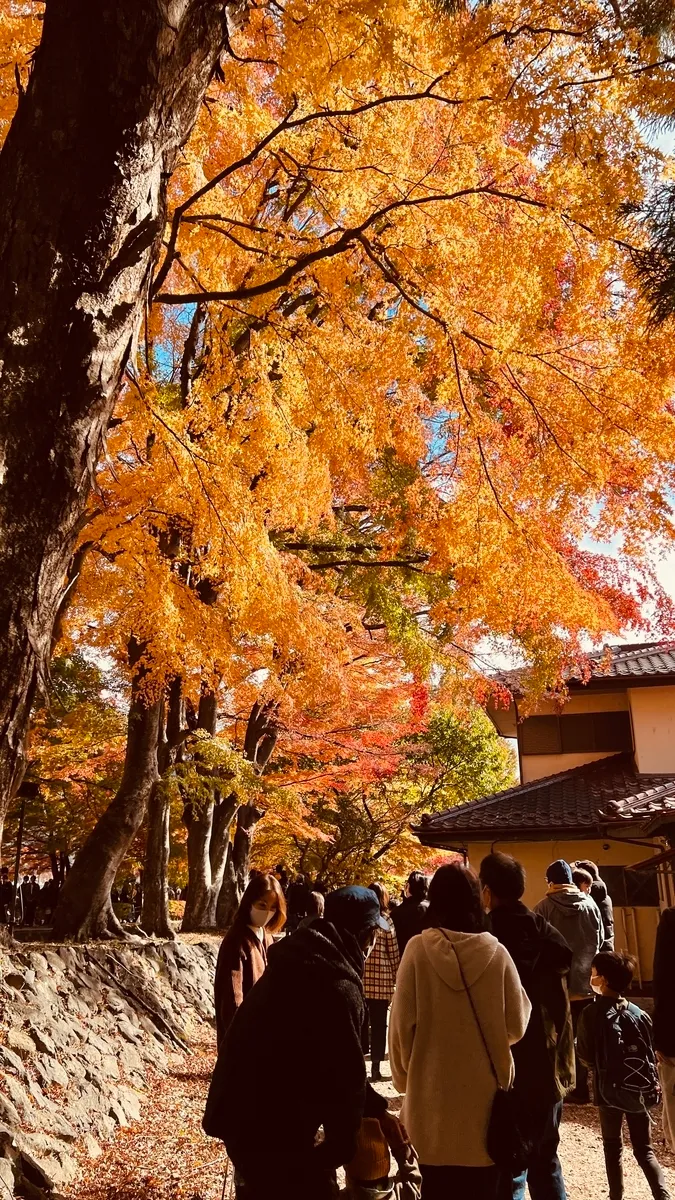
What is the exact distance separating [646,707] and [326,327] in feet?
31.1

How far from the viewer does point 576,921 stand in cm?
608

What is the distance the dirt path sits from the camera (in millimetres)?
4922

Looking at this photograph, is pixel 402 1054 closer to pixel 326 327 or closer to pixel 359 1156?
pixel 359 1156

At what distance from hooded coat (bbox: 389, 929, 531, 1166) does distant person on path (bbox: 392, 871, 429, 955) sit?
4683 millimetres

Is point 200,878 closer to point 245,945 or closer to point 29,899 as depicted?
point 245,945

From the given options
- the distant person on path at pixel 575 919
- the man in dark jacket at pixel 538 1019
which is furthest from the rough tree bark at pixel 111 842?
the man in dark jacket at pixel 538 1019

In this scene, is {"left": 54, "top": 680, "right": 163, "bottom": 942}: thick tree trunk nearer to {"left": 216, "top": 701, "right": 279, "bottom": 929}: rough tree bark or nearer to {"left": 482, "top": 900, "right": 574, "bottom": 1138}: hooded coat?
{"left": 216, "top": 701, "right": 279, "bottom": 929}: rough tree bark

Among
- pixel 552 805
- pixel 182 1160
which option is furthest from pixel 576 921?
pixel 552 805

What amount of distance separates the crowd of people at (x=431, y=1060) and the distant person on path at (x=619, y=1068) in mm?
10

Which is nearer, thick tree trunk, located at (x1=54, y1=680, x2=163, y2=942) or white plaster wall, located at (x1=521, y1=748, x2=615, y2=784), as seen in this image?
thick tree trunk, located at (x1=54, y1=680, x2=163, y2=942)

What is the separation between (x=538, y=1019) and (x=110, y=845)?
7.28 m

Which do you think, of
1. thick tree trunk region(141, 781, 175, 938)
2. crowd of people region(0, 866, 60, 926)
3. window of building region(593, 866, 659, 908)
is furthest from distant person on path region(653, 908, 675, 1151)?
crowd of people region(0, 866, 60, 926)

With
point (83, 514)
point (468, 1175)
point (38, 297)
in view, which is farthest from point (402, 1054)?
point (38, 297)

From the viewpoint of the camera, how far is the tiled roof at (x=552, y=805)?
515 inches
